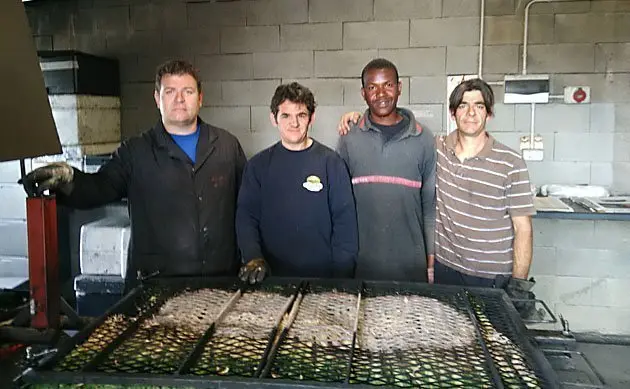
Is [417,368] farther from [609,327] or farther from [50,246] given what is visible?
[609,327]

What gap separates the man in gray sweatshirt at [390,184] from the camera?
2346 millimetres

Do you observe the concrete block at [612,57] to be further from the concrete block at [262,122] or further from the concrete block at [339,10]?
the concrete block at [262,122]

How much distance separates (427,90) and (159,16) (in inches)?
81.2

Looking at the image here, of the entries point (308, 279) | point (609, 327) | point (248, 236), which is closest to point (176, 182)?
point (248, 236)

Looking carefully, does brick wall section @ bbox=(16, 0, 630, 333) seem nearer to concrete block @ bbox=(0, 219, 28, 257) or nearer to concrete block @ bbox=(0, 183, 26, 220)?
concrete block @ bbox=(0, 183, 26, 220)

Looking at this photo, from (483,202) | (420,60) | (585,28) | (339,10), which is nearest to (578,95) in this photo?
(585,28)

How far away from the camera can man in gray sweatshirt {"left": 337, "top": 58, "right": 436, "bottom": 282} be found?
2346 mm

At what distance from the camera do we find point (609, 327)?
3.72 m

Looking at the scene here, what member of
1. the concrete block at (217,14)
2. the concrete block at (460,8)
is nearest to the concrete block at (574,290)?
the concrete block at (460,8)

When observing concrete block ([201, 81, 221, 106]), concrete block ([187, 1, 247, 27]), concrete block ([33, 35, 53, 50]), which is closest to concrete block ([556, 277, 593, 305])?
concrete block ([201, 81, 221, 106])

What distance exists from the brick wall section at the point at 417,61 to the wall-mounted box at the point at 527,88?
0.28ft

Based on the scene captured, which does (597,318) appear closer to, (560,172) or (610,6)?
(560,172)

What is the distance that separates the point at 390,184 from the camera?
235cm

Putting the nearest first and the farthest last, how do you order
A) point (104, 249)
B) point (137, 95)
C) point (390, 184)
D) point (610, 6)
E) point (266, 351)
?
point (266, 351) → point (390, 184) → point (104, 249) → point (610, 6) → point (137, 95)
